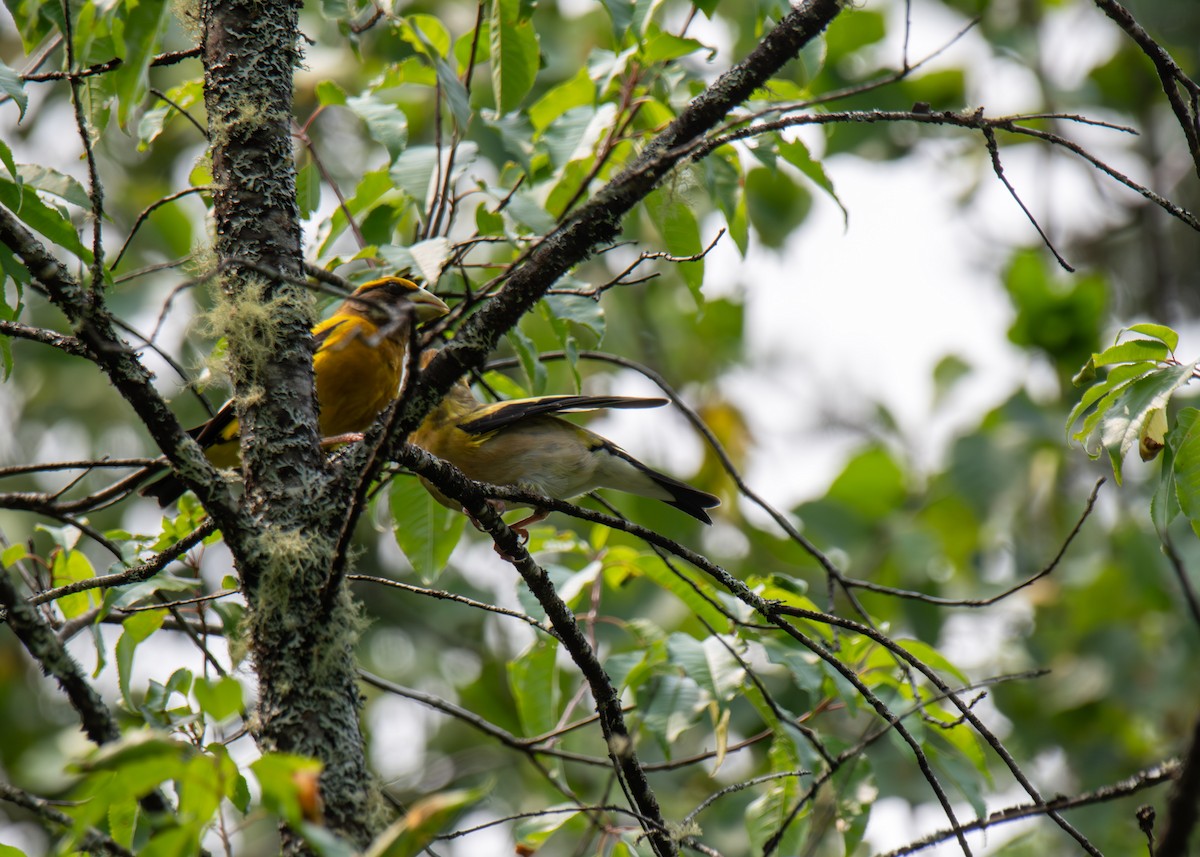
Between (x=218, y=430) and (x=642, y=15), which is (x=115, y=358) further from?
(x=218, y=430)

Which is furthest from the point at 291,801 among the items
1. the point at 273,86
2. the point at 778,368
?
the point at 778,368

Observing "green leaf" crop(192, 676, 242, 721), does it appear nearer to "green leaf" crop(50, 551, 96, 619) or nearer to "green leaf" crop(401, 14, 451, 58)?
"green leaf" crop(50, 551, 96, 619)

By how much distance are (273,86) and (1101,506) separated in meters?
10.3

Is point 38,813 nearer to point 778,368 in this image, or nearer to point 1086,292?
point 1086,292

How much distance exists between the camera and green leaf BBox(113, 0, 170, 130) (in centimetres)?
222

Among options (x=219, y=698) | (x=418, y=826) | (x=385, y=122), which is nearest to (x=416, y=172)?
(x=385, y=122)

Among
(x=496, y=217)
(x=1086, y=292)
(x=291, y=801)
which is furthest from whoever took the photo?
(x=1086, y=292)

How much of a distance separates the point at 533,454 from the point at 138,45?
3.37 metres

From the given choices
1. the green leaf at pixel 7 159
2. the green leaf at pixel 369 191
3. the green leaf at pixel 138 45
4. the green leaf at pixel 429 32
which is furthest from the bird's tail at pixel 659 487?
the green leaf at pixel 138 45

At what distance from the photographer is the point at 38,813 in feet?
7.36

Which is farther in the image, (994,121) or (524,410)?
(524,410)

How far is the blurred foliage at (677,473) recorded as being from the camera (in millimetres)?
3857

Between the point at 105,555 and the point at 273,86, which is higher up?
the point at 105,555

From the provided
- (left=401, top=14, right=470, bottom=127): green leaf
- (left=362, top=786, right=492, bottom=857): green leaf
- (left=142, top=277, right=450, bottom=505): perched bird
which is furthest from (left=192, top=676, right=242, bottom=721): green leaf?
(left=142, top=277, right=450, bottom=505): perched bird
